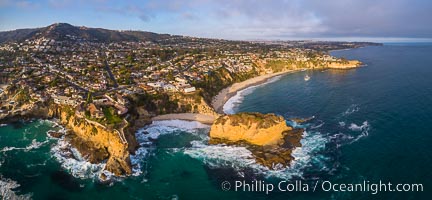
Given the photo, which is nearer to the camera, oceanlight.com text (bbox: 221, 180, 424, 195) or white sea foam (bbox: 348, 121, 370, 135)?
oceanlight.com text (bbox: 221, 180, 424, 195)

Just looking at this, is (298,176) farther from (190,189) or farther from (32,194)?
(32,194)

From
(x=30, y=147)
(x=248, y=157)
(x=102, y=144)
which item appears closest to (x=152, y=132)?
(x=102, y=144)

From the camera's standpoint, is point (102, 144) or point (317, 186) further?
point (102, 144)

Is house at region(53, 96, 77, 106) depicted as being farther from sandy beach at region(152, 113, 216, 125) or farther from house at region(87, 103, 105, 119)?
sandy beach at region(152, 113, 216, 125)

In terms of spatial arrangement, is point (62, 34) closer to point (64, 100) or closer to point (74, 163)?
point (64, 100)

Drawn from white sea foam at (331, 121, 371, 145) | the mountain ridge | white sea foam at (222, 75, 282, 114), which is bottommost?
white sea foam at (331, 121, 371, 145)

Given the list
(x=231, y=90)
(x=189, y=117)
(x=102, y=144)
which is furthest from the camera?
(x=231, y=90)

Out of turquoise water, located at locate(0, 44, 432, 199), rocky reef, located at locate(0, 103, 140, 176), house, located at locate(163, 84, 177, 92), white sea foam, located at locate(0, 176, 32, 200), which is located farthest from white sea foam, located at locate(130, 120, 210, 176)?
white sea foam, located at locate(0, 176, 32, 200)
